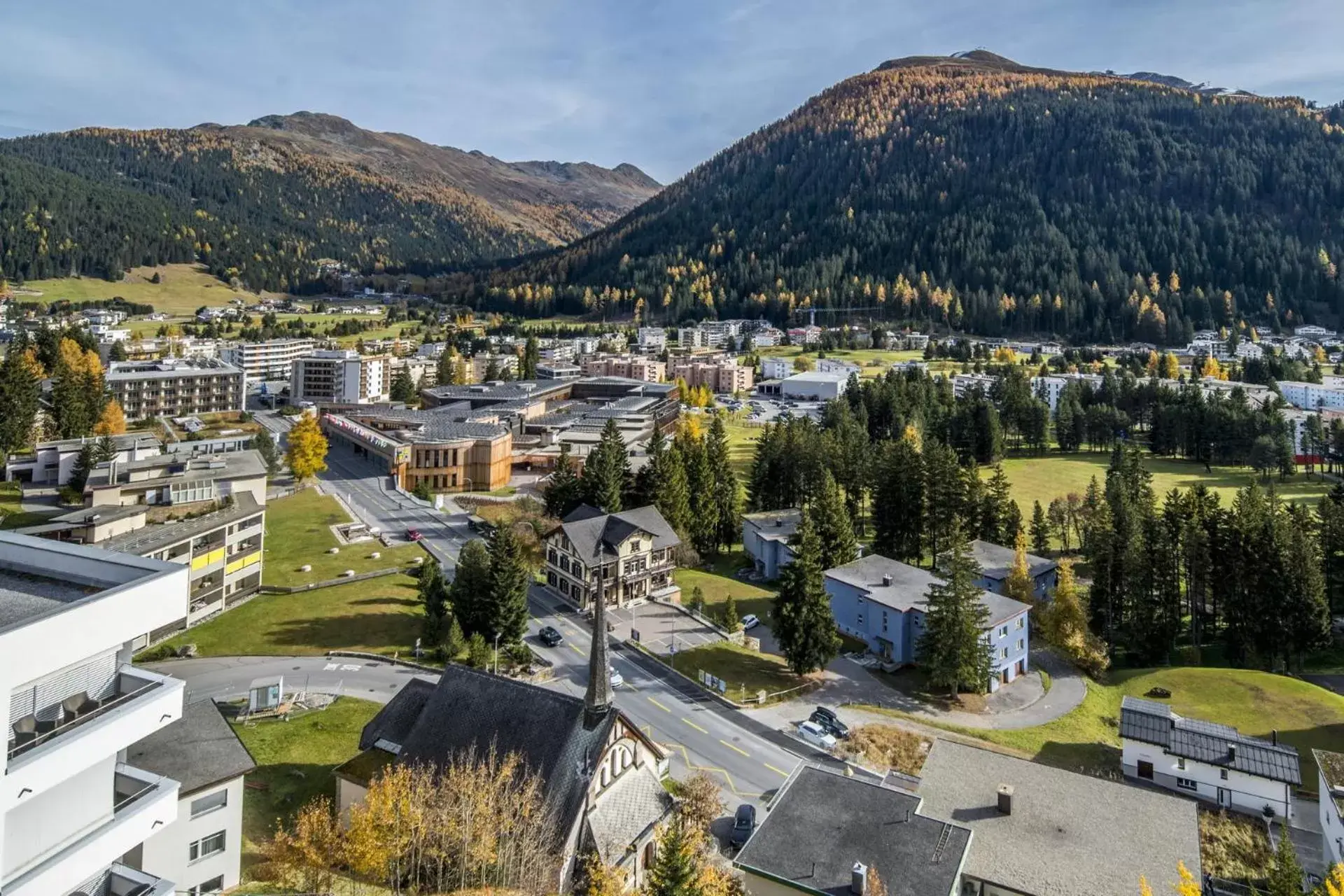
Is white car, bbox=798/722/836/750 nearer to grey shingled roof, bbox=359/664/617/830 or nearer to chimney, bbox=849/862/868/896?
chimney, bbox=849/862/868/896

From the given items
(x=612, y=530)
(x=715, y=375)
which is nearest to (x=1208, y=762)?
(x=612, y=530)

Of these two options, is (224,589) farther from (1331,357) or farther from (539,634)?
(1331,357)

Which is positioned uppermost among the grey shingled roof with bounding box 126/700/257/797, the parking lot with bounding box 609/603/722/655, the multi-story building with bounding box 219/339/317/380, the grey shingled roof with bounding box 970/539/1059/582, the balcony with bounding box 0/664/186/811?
the multi-story building with bounding box 219/339/317/380

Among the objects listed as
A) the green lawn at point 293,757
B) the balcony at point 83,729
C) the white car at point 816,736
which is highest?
the balcony at point 83,729

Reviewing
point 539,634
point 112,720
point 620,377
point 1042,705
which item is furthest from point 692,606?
point 620,377

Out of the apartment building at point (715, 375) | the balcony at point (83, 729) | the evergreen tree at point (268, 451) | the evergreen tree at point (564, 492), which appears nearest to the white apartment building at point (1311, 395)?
the apartment building at point (715, 375)

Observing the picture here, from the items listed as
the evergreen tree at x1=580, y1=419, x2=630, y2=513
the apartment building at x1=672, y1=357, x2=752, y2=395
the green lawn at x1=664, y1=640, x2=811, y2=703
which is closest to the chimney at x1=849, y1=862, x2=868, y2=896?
the green lawn at x1=664, y1=640, x2=811, y2=703

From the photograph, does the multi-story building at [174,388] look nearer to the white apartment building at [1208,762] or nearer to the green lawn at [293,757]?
the green lawn at [293,757]
